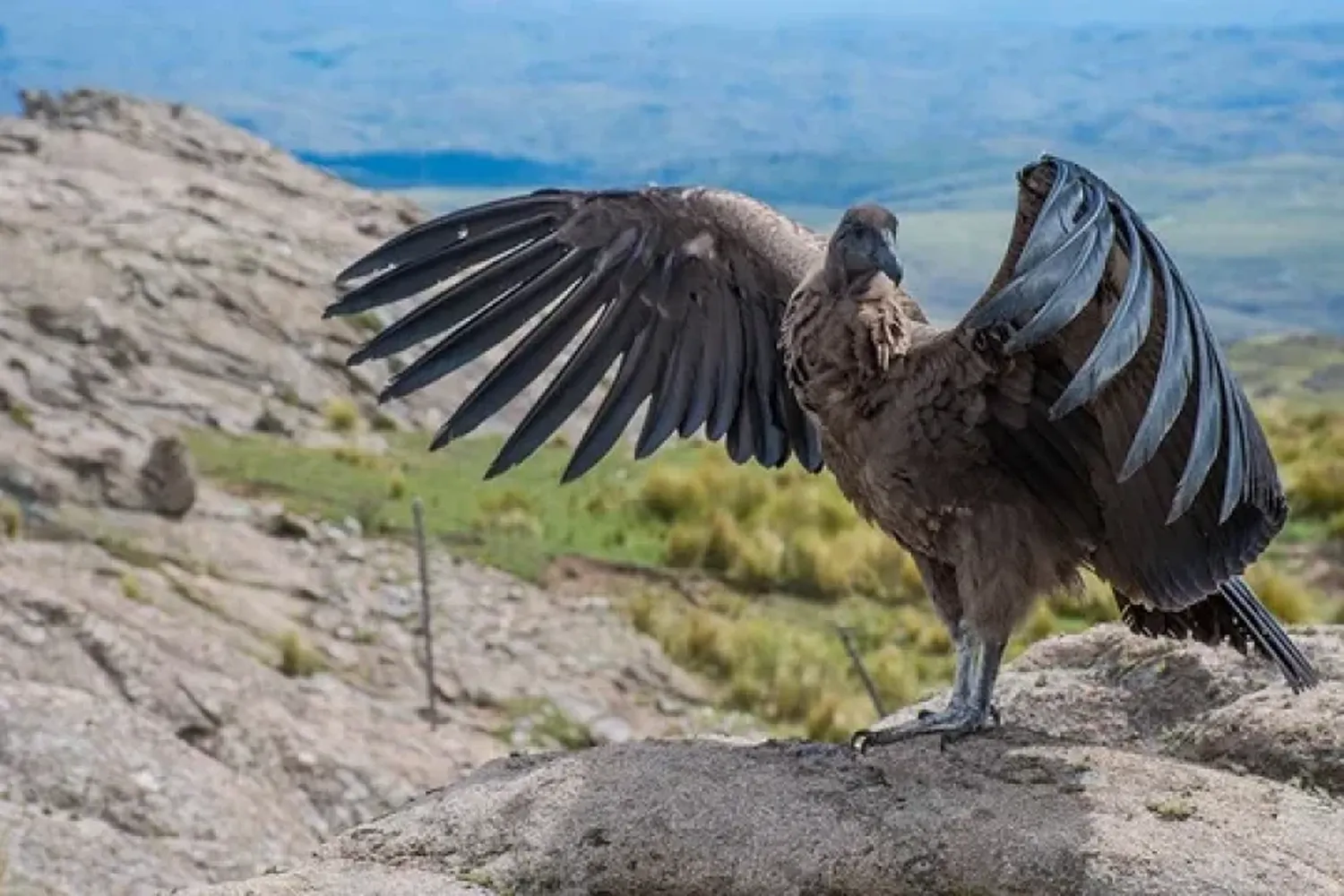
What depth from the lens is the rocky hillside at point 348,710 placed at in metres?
4.33

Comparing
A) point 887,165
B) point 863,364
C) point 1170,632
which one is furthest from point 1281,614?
→ point 887,165

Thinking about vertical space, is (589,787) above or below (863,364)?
below

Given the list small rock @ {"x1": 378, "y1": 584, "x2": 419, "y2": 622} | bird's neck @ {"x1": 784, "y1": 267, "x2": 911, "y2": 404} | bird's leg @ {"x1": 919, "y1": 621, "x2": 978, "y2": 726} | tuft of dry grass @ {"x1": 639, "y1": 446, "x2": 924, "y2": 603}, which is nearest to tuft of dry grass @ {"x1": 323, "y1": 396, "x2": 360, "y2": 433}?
tuft of dry grass @ {"x1": 639, "y1": 446, "x2": 924, "y2": 603}

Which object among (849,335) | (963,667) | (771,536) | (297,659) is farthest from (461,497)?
(849,335)

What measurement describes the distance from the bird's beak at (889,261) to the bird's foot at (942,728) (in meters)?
1.26

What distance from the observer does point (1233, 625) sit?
536 cm

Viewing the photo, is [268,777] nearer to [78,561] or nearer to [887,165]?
[78,561]

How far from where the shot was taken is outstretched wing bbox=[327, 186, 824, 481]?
6227mm

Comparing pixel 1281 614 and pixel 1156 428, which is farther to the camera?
pixel 1281 614

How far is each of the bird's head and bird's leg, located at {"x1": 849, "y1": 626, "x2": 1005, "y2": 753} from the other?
3.60 ft

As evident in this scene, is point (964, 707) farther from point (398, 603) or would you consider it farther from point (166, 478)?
point (166, 478)

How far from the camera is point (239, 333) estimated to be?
2355 centimetres

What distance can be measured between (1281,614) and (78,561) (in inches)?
359

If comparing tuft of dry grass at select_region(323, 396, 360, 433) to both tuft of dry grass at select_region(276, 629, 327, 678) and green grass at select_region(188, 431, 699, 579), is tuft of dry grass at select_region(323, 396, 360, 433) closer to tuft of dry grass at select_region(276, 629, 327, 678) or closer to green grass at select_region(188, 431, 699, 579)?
green grass at select_region(188, 431, 699, 579)
